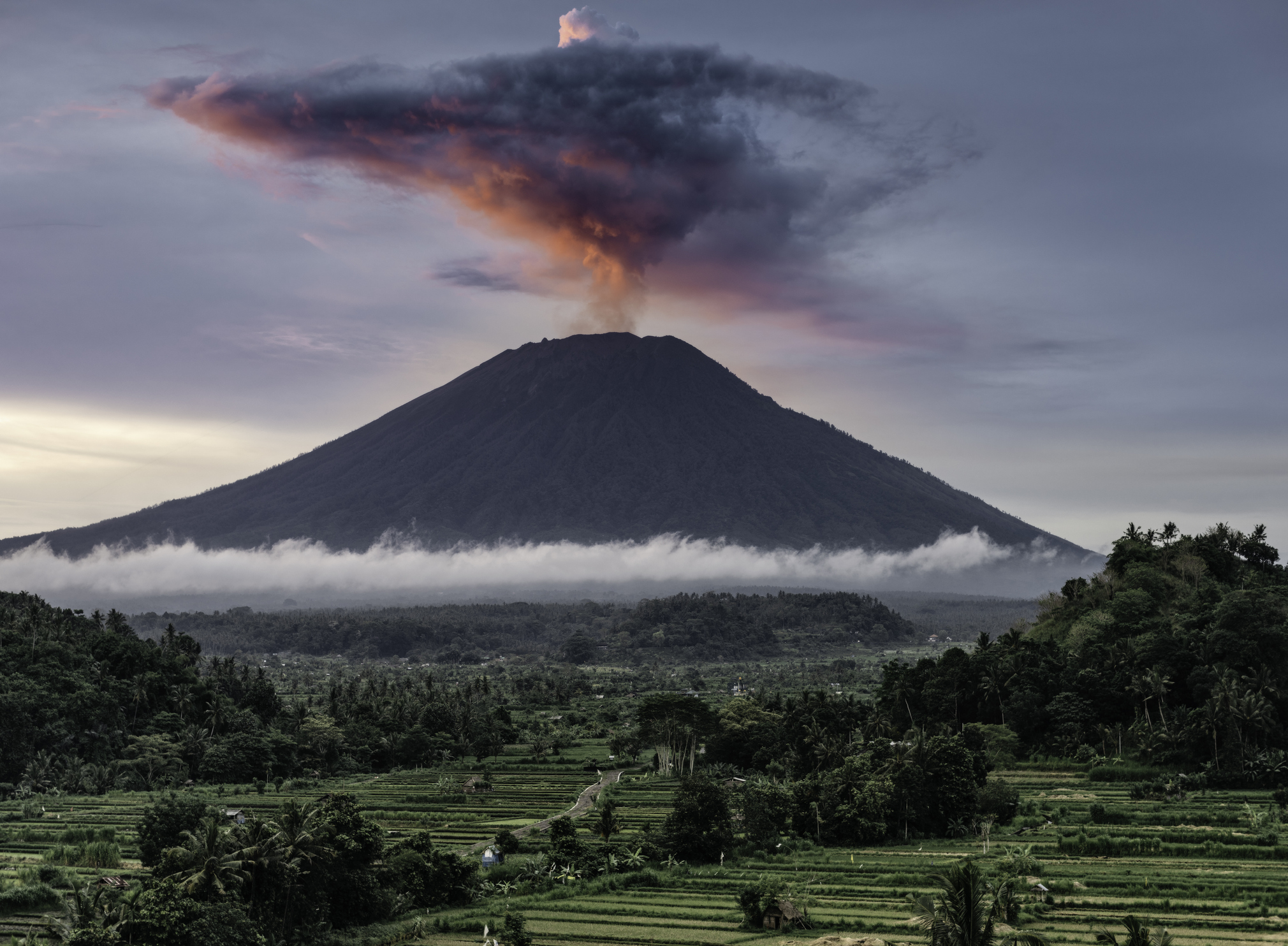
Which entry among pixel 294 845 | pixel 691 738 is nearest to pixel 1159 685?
pixel 691 738

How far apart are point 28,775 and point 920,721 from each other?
5976 cm

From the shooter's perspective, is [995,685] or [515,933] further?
[995,685]

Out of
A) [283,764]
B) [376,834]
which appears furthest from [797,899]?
[283,764]

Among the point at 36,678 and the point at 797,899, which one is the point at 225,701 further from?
the point at 797,899

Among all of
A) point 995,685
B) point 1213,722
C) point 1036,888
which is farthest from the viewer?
point 995,685

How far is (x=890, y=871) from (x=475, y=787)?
114ft

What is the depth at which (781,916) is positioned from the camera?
36.9 meters

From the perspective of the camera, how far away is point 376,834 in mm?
41000

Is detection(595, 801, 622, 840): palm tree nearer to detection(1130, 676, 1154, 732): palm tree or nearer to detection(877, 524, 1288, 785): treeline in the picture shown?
detection(877, 524, 1288, 785): treeline

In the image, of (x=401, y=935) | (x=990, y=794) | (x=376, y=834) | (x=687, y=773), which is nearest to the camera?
(x=401, y=935)

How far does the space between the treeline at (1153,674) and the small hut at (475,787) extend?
92.7ft

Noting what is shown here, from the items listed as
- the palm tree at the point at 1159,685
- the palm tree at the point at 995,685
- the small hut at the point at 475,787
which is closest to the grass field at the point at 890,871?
the small hut at the point at 475,787

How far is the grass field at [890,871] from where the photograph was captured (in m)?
36.5

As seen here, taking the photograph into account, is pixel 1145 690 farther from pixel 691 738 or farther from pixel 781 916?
pixel 781 916
